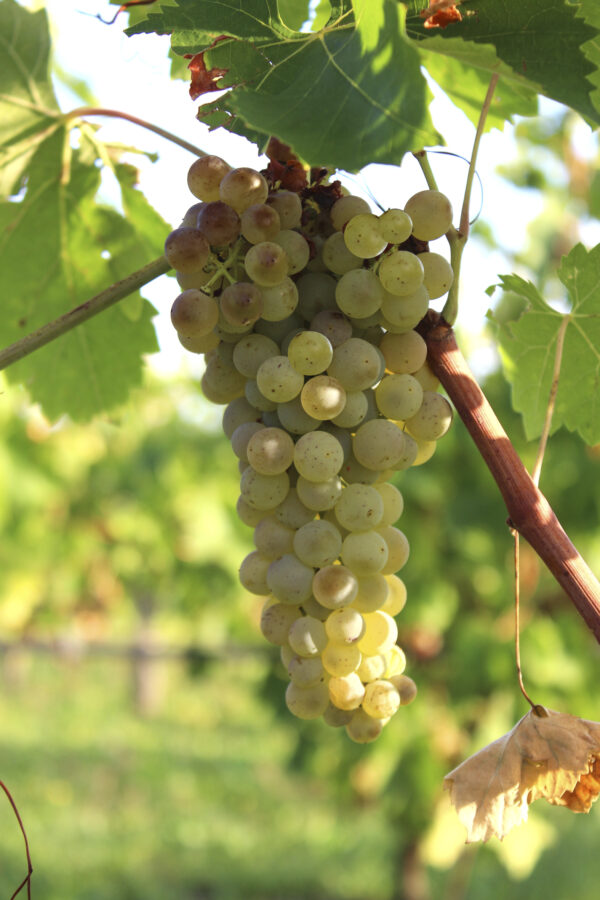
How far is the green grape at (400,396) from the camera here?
563mm


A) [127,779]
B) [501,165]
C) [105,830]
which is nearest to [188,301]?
[501,165]

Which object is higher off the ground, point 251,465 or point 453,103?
point 453,103

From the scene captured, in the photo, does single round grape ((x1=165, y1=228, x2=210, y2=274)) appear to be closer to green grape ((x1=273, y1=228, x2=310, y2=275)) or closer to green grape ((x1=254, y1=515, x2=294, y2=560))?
green grape ((x1=273, y1=228, x2=310, y2=275))

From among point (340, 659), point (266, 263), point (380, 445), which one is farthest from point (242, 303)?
point (340, 659)

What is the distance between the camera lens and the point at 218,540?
4.07 m

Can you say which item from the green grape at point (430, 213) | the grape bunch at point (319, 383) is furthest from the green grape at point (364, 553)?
the green grape at point (430, 213)

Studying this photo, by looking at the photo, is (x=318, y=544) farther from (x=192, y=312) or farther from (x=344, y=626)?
(x=192, y=312)

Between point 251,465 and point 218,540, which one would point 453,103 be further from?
point 218,540

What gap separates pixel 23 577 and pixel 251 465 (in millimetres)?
4590

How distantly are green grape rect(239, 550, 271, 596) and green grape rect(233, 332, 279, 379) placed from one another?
132 millimetres

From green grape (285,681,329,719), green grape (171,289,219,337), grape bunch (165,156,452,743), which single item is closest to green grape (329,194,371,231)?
grape bunch (165,156,452,743)

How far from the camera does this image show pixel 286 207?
56 cm

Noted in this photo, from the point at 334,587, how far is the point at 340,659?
0.05 m

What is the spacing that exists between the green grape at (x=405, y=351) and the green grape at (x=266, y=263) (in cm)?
9
